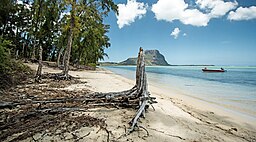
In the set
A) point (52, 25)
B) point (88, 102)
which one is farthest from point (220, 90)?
point (52, 25)

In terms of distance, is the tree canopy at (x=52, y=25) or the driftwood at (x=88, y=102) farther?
the tree canopy at (x=52, y=25)

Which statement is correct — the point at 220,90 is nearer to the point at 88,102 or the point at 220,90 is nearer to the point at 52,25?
the point at 88,102

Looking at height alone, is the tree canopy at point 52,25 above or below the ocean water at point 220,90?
above

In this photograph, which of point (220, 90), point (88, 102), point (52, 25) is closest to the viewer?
point (88, 102)

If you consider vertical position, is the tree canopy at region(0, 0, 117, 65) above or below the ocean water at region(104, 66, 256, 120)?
above

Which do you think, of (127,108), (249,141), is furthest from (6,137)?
(249,141)

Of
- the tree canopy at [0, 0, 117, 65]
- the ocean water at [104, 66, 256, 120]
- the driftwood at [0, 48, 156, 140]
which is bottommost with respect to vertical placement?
the ocean water at [104, 66, 256, 120]

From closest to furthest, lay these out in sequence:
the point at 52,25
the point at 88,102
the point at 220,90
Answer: the point at 88,102 < the point at 220,90 < the point at 52,25

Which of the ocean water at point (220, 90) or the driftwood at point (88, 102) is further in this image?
the ocean water at point (220, 90)

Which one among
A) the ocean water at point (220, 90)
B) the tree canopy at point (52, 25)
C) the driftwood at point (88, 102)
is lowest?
the ocean water at point (220, 90)

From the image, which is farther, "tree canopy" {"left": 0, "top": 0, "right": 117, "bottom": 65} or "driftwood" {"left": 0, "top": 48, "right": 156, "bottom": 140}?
"tree canopy" {"left": 0, "top": 0, "right": 117, "bottom": 65}

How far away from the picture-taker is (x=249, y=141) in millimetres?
4230

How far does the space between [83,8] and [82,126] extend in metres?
11.2

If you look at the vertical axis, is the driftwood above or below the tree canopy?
below
